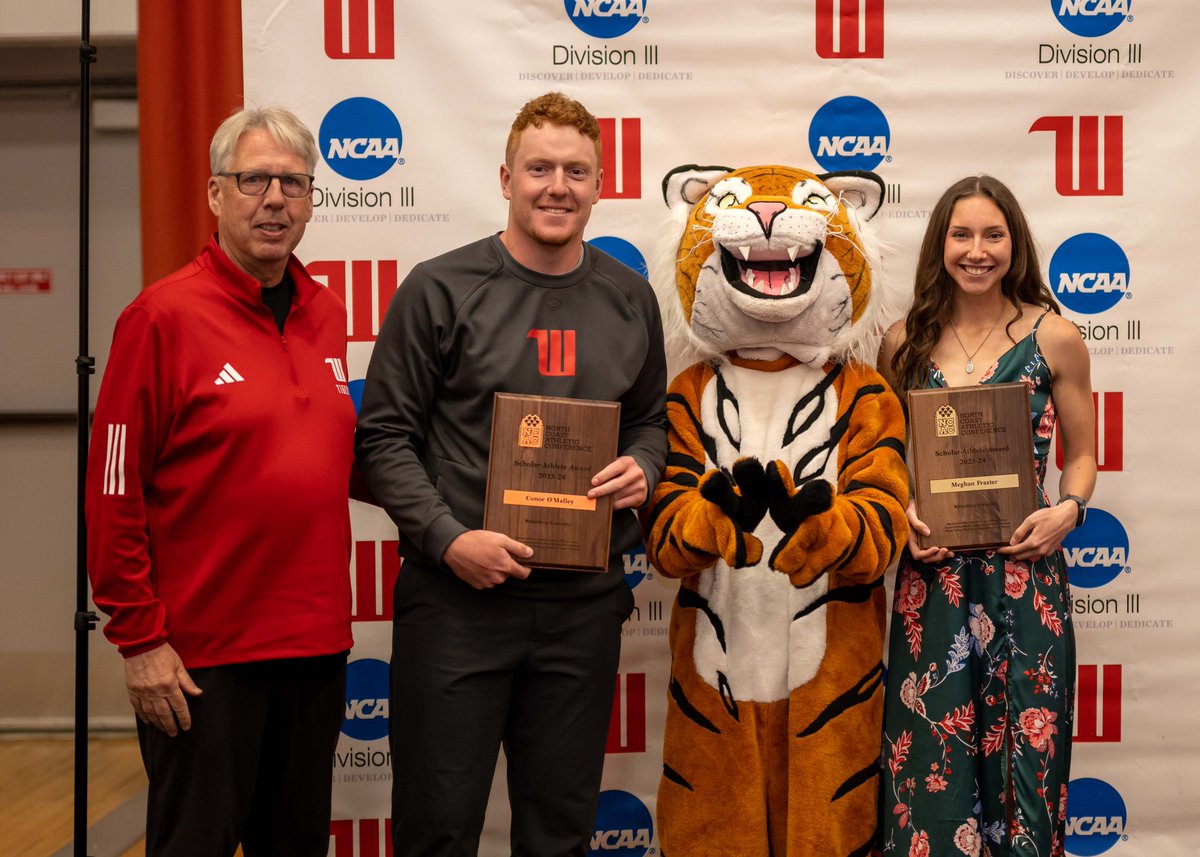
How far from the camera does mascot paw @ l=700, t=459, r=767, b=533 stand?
6.26ft

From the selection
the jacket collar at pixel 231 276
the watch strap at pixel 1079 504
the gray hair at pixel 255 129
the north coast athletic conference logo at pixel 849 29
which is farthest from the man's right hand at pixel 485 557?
the north coast athletic conference logo at pixel 849 29

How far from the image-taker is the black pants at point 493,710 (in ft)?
7.16

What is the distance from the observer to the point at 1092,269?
9.93ft

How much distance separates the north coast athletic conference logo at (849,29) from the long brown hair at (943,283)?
2.09 feet

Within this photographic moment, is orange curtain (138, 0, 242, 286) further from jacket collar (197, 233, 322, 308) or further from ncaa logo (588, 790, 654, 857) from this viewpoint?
ncaa logo (588, 790, 654, 857)

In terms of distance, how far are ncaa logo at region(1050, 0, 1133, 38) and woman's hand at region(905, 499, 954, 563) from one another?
1.55m

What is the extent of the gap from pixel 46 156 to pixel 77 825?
2719mm

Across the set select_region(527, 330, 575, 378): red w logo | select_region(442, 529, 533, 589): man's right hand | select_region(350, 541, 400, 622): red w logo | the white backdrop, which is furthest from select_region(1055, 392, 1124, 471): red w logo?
select_region(350, 541, 400, 622): red w logo

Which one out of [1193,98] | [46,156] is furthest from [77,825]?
[1193,98]

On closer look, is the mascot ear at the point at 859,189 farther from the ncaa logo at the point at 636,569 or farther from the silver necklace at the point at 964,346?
the ncaa logo at the point at 636,569

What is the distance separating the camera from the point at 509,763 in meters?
2.31

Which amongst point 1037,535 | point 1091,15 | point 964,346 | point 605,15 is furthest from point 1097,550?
point 605,15

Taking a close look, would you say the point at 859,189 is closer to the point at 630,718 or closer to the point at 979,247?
the point at 979,247

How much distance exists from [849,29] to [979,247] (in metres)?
0.88
